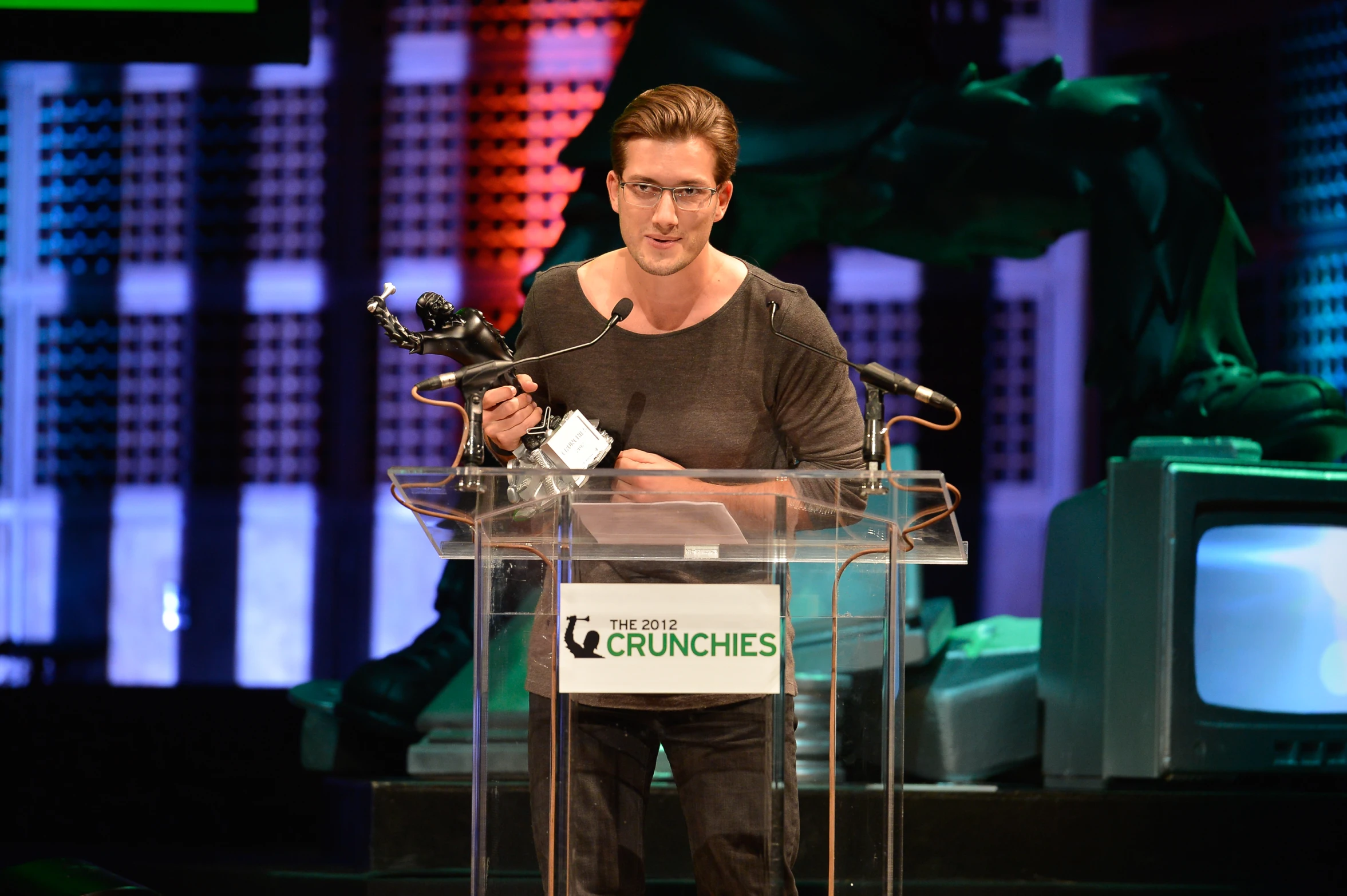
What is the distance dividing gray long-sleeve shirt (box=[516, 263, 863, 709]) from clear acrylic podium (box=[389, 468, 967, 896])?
7.6 inches

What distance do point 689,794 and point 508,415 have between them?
47 cm

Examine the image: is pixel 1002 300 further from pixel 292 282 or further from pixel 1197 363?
pixel 292 282

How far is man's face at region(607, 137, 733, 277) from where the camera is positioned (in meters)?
1.44

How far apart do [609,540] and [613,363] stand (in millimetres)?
290

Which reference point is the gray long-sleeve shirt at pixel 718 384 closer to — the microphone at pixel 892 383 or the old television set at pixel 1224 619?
the microphone at pixel 892 383

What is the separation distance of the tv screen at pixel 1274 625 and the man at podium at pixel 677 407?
1086 millimetres

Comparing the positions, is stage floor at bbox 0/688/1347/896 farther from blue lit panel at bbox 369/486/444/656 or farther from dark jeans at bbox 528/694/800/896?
blue lit panel at bbox 369/486/444/656

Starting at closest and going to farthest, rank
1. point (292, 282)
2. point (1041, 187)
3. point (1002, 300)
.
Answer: point (1041, 187) → point (1002, 300) → point (292, 282)

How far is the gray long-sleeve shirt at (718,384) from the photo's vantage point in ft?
4.91

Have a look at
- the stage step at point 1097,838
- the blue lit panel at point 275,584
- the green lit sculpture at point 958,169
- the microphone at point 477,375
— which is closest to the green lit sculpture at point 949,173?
the green lit sculpture at point 958,169

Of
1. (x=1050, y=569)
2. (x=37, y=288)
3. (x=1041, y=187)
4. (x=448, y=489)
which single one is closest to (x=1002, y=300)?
(x=1041, y=187)

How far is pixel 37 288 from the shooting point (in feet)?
12.9

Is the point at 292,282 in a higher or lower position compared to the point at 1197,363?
higher

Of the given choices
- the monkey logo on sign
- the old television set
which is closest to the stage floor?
the old television set
